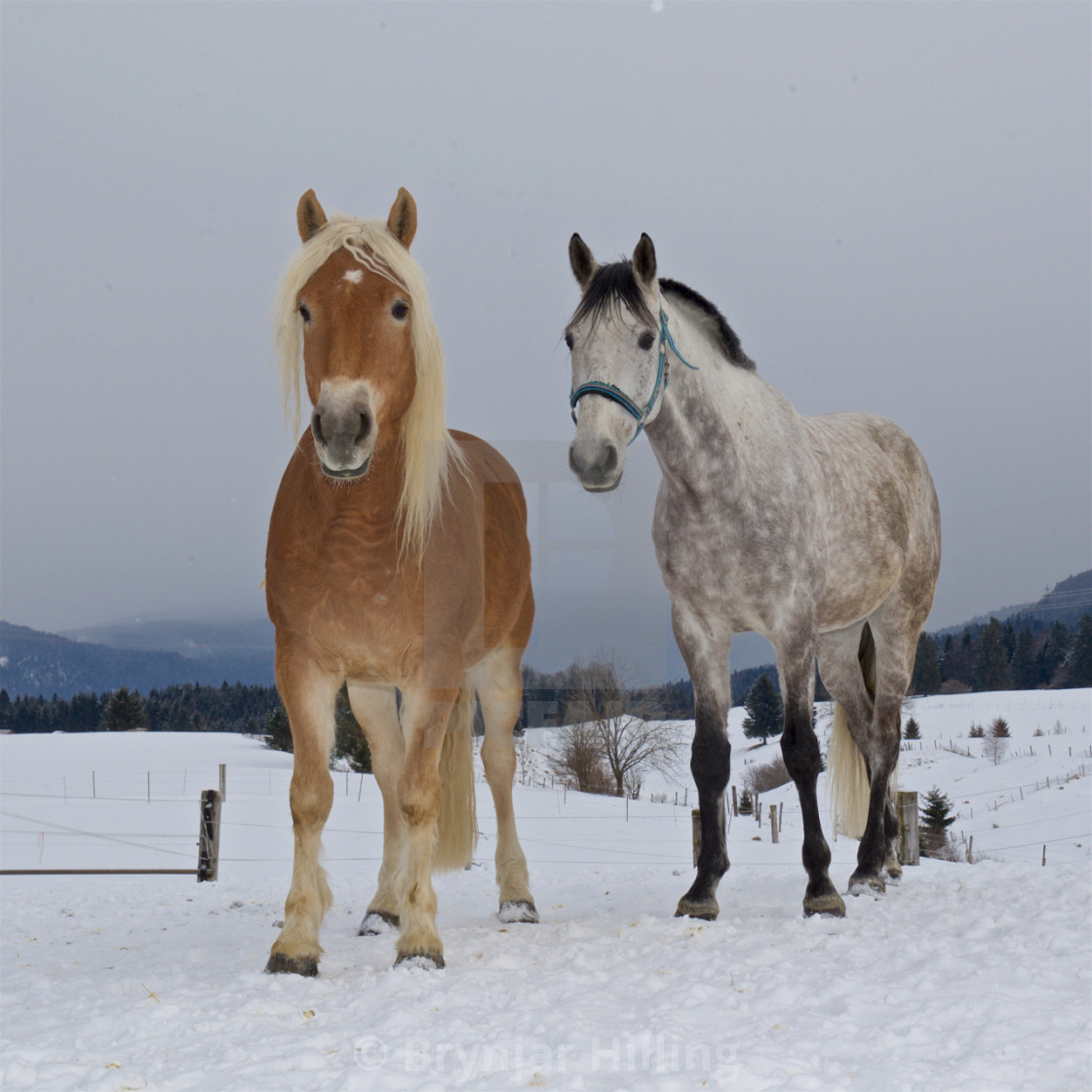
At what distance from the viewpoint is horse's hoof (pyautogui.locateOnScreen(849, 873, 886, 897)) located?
5961 millimetres

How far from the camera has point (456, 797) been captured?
5.91m

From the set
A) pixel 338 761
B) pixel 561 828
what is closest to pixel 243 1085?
pixel 561 828

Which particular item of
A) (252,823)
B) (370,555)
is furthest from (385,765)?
(252,823)

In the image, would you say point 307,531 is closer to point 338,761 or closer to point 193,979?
point 193,979

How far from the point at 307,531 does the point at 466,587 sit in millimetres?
863

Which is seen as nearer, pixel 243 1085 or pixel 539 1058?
pixel 243 1085

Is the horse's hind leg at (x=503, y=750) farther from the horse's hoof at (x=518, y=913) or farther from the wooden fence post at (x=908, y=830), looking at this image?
the wooden fence post at (x=908, y=830)

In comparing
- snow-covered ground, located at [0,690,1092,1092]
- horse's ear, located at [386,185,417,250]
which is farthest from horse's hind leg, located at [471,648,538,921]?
horse's ear, located at [386,185,417,250]

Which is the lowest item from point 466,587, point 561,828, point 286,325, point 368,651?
point 561,828

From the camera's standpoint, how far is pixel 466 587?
4.71 meters

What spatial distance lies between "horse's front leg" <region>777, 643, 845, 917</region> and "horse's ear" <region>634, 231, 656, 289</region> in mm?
2251

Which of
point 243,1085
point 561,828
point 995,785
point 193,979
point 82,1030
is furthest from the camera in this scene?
point 995,785

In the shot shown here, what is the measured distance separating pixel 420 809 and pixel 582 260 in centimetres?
310

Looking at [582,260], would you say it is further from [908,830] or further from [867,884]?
[908,830]
